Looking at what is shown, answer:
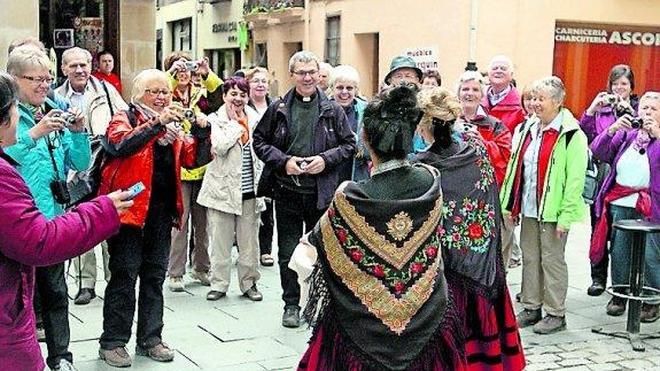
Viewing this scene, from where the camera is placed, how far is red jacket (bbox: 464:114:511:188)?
7090 millimetres

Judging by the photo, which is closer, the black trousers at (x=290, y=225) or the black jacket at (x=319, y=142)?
the black jacket at (x=319, y=142)

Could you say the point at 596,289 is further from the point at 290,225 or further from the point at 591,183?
the point at 290,225

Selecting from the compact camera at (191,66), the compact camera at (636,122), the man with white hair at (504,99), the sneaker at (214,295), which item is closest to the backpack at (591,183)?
the man with white hair at (504,99)

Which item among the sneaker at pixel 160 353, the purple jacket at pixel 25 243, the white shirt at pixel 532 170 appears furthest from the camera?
the white shirt at pixel 532 170

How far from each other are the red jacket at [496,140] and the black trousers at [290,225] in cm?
153

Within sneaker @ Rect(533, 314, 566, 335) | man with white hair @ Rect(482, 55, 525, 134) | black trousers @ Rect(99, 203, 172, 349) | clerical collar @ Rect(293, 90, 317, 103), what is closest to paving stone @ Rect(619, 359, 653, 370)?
sneaker @ Rect(533, 314, 566, 335)

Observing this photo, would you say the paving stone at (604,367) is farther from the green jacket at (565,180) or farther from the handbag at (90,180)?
the handbag at (90,180)

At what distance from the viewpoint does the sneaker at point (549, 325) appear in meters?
6.75

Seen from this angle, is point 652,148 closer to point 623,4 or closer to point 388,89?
point 388,89

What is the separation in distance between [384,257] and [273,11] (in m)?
19.5

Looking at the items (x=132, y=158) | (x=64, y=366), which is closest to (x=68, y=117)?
(x=132, y=158)

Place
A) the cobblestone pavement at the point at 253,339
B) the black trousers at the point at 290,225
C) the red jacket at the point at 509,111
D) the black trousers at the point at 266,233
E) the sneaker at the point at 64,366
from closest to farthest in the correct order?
the sneaker at the point at 64,366 < the cobblestone pavement at the point at 253,339 < the black trousers at the point at 290,225 < the red jacket at the point at 509,111 < the black trousers at the point at 266,233

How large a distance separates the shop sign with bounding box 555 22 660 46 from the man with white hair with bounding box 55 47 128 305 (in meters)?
11.5

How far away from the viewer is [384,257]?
12.3 feet
